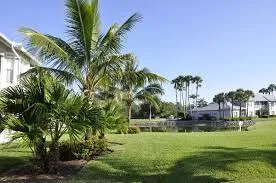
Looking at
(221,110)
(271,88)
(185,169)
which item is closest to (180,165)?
(185,169)

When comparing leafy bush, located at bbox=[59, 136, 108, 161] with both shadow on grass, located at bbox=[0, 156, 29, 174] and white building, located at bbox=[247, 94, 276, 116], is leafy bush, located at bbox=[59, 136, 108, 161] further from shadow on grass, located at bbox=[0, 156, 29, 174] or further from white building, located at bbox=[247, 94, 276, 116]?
white building, located at bbox=[247, 94, 276, 116]

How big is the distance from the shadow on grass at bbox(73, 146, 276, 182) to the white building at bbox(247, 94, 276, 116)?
102 meters

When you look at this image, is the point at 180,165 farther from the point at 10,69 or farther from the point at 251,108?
the point at 251,108

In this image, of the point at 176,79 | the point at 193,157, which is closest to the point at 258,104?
the point at 176,79

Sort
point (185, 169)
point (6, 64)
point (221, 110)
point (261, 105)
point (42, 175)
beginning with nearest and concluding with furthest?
point (42, 175) < point (185, 169) < point (6, 64) < point (221, 110) < point (261, 105)

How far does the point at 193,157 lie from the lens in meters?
14.0

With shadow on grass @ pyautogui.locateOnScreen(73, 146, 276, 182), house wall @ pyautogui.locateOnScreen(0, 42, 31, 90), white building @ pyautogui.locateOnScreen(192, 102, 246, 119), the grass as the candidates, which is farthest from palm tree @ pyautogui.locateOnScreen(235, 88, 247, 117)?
shadow on grass @ pyautogui.locateOnScreen(73, 146, 276, 182)

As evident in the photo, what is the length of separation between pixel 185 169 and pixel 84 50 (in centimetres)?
659

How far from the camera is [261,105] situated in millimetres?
117625

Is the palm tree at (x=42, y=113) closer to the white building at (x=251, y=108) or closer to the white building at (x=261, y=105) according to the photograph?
the white building at (x=251, y=108)

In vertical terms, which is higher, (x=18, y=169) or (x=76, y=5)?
(x=76, y=5)

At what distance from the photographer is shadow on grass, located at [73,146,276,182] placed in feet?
38.8

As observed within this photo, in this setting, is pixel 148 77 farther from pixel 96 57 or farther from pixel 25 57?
pixel 25 57

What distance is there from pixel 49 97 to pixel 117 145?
6647 millimetres
